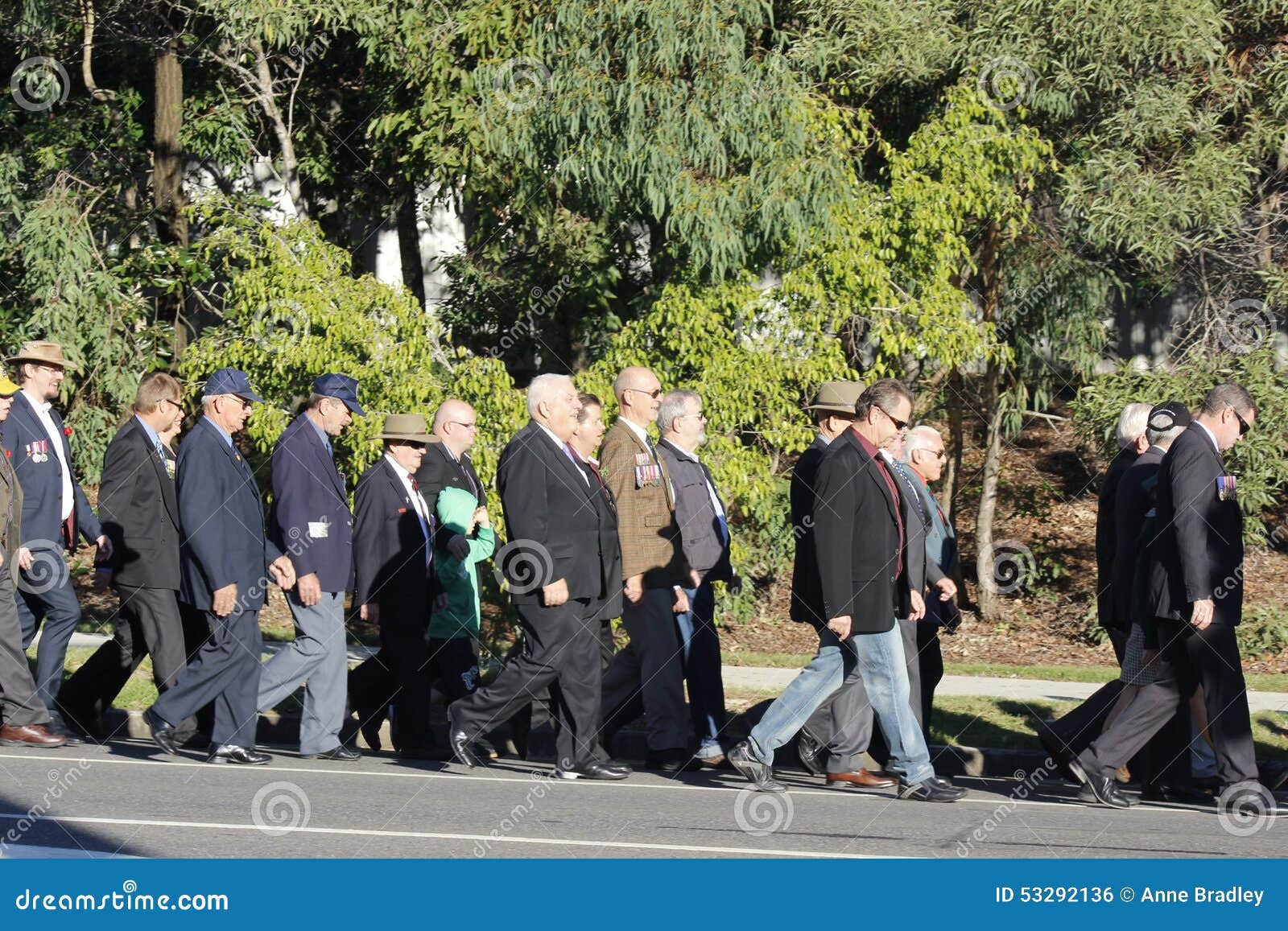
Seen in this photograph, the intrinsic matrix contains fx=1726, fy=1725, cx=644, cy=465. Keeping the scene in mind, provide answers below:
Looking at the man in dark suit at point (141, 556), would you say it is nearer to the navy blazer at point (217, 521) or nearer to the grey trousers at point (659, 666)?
the navy blazer at point (217, 521)

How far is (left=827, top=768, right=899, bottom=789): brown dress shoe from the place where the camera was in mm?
8648

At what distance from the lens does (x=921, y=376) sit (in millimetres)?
16031

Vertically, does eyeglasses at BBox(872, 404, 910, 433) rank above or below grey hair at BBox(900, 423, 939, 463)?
above

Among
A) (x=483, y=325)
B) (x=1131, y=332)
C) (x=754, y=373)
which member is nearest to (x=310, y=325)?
(x=754, y=373)

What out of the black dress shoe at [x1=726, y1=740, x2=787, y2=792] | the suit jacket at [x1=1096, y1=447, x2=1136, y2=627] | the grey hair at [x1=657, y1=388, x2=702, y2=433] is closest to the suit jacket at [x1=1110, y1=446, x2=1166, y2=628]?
the suit jacket at [x1=1096, y1=447, x2=1136, y2=627]

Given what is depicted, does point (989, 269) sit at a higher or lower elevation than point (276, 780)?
higher

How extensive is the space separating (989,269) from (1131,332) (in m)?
4.12

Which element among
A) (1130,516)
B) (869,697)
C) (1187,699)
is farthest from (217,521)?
(1187,699)

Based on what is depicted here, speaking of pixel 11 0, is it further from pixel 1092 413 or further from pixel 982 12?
pixel 1092 413

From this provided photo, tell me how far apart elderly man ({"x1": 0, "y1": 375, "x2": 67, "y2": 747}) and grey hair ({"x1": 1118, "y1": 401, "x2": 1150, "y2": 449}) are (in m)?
5.89

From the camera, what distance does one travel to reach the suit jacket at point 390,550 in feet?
30.6

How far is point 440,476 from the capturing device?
9773 millimetres

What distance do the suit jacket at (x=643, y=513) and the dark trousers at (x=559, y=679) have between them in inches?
20.9

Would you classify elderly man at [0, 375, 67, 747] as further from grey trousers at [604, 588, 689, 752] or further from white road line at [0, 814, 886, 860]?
grey trousers at [604, 588, 689, 752]
